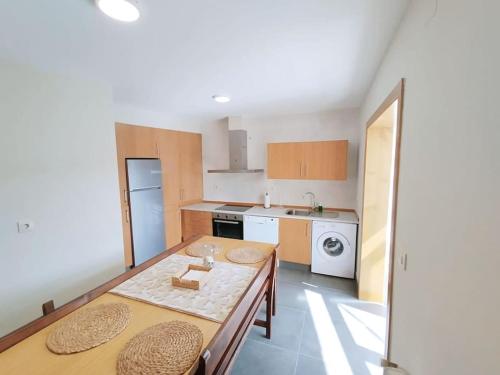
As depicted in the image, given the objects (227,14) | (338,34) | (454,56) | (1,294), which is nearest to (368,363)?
(454,56)

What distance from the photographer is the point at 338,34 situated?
4.62 feet

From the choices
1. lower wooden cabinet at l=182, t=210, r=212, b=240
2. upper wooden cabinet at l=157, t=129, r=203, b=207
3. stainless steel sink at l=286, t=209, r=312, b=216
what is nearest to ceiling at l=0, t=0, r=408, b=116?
upper wooden cabinet at l=157, t=129, r=203, b=207

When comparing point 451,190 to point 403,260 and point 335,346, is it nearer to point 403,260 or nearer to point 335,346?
point 403,260

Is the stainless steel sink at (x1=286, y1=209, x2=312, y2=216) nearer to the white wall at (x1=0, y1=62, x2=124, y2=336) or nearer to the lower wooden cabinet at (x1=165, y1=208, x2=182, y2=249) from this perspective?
the lower wooden cabinet at (x1=165, y1=208, x2=182, y2=249)

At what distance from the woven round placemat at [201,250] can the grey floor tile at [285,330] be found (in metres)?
0.92

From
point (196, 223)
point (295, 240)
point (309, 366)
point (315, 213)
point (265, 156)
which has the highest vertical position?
point (265, 156)

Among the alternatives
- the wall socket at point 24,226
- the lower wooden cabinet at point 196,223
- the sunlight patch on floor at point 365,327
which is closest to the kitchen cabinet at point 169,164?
the lower wooden cabinet at point 196,223

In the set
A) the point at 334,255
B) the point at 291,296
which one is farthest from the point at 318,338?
the point at 334,255

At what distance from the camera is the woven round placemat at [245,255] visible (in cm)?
188

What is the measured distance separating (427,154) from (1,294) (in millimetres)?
3023

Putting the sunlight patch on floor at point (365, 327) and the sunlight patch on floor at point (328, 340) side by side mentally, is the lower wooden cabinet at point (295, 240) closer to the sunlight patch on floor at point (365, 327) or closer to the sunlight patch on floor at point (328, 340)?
the sunlight patch on floor at point (328, 340)

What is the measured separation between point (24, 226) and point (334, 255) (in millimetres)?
3411

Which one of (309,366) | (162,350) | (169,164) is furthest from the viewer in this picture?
(169,164)

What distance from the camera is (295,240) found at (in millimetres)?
3320
